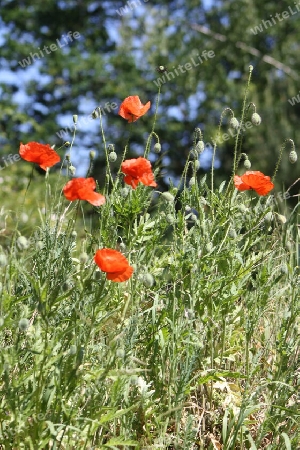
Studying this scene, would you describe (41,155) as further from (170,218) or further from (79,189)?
(170,218)

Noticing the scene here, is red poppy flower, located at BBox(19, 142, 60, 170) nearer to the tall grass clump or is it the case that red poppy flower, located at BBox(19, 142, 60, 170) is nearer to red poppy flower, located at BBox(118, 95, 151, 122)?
the tall grass clump

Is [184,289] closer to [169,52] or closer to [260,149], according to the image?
[260,149]

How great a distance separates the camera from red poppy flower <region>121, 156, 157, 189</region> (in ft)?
6.84

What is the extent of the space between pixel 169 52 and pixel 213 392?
1286 centimetres

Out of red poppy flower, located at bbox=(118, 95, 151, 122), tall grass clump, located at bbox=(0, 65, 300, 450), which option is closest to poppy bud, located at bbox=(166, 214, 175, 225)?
tall grass clump, located at bbox=(0, 65, 300, 450)

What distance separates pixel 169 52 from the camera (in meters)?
14.6

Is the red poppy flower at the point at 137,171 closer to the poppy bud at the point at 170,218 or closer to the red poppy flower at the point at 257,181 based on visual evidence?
the poppy bud at the point at 170,218

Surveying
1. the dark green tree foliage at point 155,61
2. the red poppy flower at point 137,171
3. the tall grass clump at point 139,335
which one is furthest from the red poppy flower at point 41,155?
the dark green tree foliage at point 155,61

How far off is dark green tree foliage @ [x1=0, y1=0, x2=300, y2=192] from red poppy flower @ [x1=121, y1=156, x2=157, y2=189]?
38.2 feet

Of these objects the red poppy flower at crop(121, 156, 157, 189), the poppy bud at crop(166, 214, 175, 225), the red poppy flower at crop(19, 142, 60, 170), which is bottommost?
the poppy bud at crop(166, 214, 175, 225)

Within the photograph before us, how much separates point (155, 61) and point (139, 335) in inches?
506

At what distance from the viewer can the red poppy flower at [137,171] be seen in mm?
2086

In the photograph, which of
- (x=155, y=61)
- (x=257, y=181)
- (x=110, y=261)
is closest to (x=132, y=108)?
(x=257, y=181)

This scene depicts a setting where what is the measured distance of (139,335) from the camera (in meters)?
2.33
